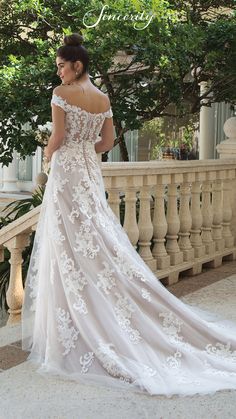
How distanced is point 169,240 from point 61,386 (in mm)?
2287

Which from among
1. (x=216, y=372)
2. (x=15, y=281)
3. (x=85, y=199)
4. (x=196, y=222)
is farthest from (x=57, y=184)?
(x=196, y=222)

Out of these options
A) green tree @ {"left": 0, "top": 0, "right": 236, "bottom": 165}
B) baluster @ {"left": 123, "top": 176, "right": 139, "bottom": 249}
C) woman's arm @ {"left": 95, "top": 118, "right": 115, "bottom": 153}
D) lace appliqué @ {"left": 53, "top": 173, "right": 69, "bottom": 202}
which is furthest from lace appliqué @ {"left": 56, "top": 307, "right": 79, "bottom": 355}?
green tree @ {"left": 0, "top": 0, "right": 236, "bottom": 165}

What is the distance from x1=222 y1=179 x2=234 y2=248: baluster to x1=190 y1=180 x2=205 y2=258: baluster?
20.6 inches

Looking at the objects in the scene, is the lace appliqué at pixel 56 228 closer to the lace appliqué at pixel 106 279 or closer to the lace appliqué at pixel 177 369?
the lace appliqué at pixel 106 279

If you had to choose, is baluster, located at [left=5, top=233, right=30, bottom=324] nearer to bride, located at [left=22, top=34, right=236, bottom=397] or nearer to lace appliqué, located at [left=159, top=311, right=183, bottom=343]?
bride, located at [left=22, top=34, right=236, bottom=397]

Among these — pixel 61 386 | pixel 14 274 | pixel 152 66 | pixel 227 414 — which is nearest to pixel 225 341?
pixel 227 414

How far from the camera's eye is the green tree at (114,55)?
4.55m

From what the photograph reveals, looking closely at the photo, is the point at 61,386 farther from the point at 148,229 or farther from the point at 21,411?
the point at 148,229

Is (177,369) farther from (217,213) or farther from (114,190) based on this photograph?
(217,213)

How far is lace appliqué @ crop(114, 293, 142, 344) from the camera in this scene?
2.99 metres

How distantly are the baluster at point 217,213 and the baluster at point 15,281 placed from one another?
2160mm

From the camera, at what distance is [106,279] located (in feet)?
10.2

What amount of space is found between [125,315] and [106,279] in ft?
0.68

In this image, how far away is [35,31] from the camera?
5.95 meters
